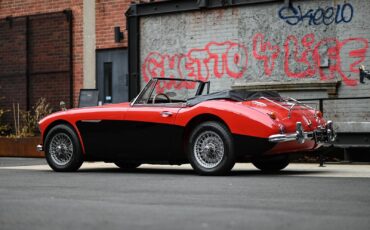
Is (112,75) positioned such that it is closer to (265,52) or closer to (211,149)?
(265,52)

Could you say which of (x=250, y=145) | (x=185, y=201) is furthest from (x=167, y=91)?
(x=185, y=201)

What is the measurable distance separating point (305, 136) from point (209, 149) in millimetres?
1211

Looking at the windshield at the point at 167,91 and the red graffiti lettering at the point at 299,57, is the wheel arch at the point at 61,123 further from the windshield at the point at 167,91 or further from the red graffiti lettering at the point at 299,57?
the red graffiti lettering at the point at 299,57

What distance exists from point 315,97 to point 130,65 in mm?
4896

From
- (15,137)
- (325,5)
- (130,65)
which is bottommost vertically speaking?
(15,137)

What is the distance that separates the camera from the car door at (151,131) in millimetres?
10312

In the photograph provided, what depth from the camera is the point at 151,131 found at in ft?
34.4

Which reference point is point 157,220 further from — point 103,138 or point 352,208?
point 103,138

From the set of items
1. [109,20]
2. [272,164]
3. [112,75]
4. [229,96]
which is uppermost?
[109,20]

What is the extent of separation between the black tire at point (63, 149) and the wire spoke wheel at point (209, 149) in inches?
78.7

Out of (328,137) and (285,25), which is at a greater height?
(285,25)

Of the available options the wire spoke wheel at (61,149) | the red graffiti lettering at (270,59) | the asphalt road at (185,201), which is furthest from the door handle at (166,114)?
the red graffiti lettering at (270,59)

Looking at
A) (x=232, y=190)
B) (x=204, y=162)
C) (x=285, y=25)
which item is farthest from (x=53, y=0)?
(x=232, y=190)

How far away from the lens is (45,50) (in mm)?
20453
